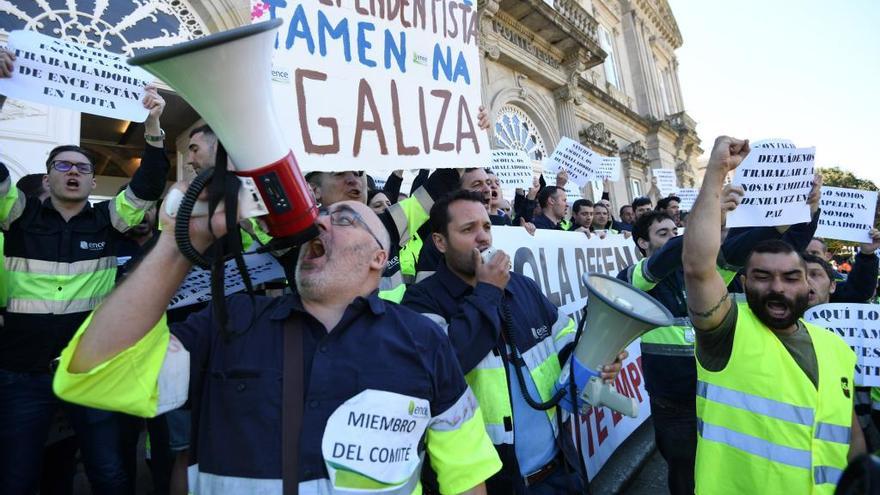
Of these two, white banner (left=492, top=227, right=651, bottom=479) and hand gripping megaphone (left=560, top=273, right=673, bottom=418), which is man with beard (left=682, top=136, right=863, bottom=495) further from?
white banner (left=492, top=227, right=651, bottom=479)

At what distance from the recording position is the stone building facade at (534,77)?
436 centimetres

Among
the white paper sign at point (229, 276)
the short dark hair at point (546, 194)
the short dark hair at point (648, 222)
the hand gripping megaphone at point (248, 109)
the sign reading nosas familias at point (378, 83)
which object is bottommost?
the white paper sign at point (229, 276)

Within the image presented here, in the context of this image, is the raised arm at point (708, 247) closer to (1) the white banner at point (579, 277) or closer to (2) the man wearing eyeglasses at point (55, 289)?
(1) the white banner at point (579, 277)

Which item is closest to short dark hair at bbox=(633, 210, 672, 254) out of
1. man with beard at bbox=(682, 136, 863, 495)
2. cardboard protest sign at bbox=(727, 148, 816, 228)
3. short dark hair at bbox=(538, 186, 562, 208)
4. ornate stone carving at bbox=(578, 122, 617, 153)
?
cardboard protest sign at bbox=(727, 148, 816, 228)

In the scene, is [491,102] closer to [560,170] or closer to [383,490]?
[560,170]

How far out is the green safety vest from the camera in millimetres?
1555

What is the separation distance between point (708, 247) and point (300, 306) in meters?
1.46

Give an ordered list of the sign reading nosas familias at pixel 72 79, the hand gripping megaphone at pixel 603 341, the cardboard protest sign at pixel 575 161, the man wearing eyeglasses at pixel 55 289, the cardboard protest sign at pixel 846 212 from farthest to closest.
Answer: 1. the cardboard protest sign at pixel 575 161
2. the cardboard protest sign at pixel 846 212
3. the sign reading nosas familias at pixel 72 79
4. the man wearing eyeglasses at pixel 55 289
5. the hand gripping megaphone at pixel 603 341

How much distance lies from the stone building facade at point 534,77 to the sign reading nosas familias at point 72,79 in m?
2.54

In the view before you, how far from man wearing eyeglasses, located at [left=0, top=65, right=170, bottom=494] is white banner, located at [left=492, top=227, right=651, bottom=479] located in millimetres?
2120

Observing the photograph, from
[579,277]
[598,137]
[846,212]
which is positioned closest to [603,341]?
[579,277]

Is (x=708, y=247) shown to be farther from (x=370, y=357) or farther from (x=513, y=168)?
(x=513, y=168)

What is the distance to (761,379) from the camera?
166 centimetres

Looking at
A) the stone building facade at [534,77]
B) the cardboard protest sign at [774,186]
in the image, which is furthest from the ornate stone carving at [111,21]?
the cardboard protest sign at [774,186]
